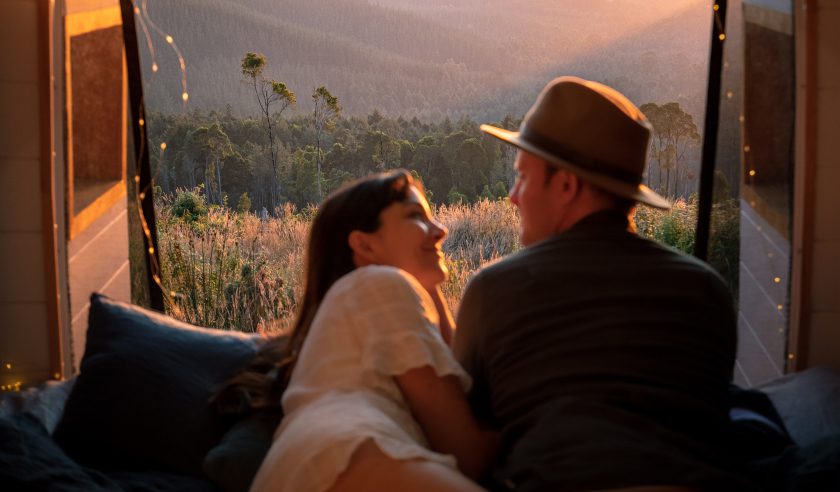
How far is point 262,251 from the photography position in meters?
4.93

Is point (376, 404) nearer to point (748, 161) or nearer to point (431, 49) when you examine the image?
point (748, 161)

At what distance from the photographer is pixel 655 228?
15.7 feet

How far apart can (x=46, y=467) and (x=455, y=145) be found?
360cm

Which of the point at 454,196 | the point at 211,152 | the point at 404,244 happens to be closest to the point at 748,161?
the point at 404,244

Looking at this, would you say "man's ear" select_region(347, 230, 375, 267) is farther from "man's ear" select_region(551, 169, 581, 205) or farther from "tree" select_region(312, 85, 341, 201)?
"tree" select_region(312, 85, 341, 201)

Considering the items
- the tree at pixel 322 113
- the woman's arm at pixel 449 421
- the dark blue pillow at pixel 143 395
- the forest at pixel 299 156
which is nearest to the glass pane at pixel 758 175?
the woman's arm at pixel 449 421

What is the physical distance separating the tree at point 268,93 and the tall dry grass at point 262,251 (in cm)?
22

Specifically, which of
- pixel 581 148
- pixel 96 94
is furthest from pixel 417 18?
pixel 581 148

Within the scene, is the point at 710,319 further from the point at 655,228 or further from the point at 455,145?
the point at 455,145

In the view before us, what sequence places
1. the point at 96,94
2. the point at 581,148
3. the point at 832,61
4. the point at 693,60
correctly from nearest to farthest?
the point at 581,148, the point at 832,61, the point at 96,94, the point at 693,60

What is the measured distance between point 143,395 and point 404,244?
76 centimetres

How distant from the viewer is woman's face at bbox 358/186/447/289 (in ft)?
7.77

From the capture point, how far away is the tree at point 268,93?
5.09m

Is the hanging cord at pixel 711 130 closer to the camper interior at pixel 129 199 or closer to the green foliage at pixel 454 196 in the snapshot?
the camper interior at pixel 129 199
